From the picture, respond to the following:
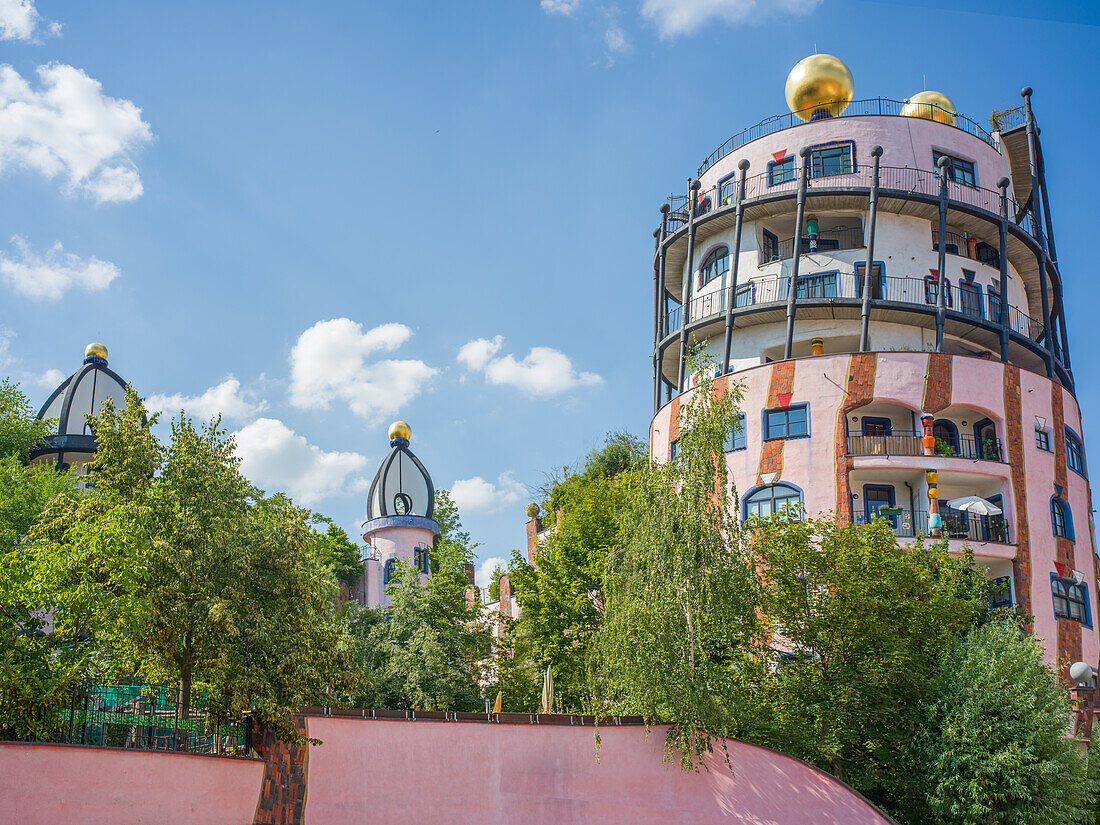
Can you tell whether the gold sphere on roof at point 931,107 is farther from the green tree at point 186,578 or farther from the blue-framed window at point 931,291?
the green tree at point 186,578

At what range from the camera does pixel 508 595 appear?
49438mm

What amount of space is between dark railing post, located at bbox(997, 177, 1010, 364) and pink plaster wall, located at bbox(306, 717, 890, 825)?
54.4 ft

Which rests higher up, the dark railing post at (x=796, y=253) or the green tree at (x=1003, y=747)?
the dark railing post at (x=796, y=253)

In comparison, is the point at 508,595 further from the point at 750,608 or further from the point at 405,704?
the point at 750,608

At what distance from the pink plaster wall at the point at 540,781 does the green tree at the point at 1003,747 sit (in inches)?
66.5

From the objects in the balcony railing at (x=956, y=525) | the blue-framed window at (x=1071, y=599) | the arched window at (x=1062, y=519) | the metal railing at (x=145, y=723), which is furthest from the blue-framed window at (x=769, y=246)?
the metal railing at (x=145, y=723)

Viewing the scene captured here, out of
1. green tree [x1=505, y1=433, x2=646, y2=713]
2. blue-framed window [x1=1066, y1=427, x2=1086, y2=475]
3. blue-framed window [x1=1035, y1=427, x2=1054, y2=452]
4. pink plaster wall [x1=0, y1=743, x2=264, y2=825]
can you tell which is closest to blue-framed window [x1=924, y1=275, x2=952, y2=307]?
blue-framed window [x1=1035, y1=427, x2=1054, y2=452]

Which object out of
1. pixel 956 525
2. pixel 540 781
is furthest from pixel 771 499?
pixel 540 781

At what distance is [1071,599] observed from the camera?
2873 centimetres

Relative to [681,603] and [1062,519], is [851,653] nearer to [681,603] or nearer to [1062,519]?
[681,603]

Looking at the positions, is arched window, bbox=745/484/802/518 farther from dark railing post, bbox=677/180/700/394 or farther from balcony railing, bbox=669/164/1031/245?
balcony railing, bbox=669/164/1031/245

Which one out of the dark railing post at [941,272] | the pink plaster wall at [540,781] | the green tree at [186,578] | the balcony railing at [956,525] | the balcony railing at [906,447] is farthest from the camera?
the dark railing post at [941,272]

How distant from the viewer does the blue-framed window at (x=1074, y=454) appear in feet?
101

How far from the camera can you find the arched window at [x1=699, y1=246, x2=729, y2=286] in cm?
3472
